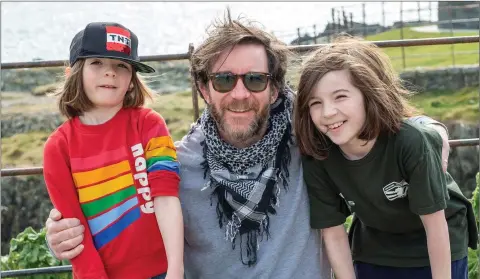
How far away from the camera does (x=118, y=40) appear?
252cm

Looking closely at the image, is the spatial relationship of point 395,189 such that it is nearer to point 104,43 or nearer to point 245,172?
point 245,172

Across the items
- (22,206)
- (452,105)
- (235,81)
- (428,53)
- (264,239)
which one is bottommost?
(22,206)

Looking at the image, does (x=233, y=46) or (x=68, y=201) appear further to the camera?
(x=233, y=46)

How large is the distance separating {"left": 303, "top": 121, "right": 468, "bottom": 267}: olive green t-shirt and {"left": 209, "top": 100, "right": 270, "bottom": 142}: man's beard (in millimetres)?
247

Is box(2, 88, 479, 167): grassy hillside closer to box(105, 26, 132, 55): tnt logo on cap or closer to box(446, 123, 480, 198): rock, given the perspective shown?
box(446, 123, 480, 198): rock

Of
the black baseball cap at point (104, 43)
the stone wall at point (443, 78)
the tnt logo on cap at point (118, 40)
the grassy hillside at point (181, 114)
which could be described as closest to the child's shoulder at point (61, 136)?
the black baseball cap at point (104, 43)

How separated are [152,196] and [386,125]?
93 centimetres

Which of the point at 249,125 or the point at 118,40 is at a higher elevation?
the point at 118,40

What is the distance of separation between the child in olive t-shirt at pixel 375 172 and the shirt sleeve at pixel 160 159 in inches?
20.7

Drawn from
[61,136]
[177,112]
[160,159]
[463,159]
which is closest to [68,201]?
[61,136]

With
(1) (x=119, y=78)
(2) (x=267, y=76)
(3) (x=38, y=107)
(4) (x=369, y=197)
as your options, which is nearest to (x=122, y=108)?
(1) (x=119, y=78)

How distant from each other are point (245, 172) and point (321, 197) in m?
0.33

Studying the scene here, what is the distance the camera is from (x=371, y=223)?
2.63 metres

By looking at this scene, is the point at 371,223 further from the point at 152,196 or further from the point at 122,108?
the point at 122,108
